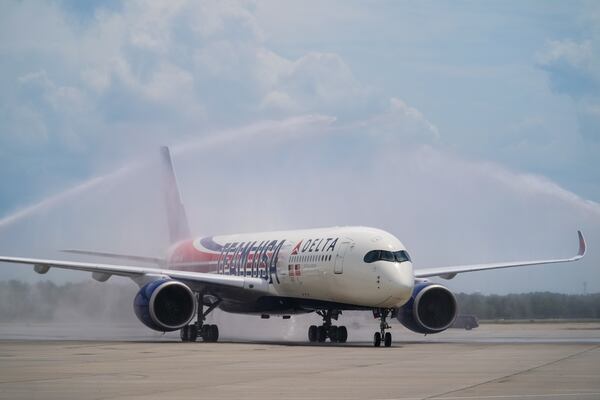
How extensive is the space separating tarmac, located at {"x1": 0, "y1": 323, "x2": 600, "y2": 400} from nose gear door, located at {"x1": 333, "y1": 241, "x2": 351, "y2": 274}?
18.5 ft

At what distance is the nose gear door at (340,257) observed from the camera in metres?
40.6

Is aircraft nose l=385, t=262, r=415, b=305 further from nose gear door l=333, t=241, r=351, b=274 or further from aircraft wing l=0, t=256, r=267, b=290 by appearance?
aircraft wing l=0, t=256, r=267, b=290

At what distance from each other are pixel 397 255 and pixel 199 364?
14.1 m

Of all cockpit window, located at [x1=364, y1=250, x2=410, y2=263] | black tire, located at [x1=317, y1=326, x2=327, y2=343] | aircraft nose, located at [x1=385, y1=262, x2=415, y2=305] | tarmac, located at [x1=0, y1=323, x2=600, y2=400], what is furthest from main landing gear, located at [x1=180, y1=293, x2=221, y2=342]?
tarmac, located at [x1=0, y1=323, x2=600, y2=400]

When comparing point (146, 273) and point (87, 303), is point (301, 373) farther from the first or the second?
point (87, 303)

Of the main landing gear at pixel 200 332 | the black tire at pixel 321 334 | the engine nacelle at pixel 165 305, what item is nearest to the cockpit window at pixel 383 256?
the black tire at pixel 321 334

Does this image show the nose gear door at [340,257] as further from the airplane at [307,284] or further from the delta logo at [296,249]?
the delta logo at [296,249]

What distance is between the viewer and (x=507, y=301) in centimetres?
6856

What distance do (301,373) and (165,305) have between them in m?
21.2

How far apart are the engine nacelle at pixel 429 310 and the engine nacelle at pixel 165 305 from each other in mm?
8441

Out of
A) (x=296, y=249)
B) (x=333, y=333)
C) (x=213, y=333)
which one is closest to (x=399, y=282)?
(x=333, y=333)

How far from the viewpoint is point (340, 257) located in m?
40.8

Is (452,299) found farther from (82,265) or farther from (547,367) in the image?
(547,367)

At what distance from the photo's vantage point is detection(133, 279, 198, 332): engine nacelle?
42.0 m
